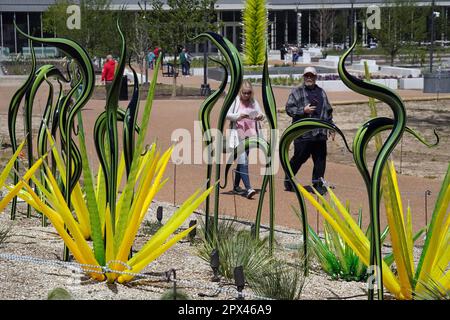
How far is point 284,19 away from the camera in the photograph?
215 feet

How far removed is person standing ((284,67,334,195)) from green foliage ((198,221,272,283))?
393 cm

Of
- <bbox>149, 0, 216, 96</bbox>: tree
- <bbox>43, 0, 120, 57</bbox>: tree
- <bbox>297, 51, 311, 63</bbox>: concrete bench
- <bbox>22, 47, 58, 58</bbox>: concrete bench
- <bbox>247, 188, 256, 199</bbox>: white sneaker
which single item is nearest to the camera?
<bbox>247, 188, 256, 199</bbox>: white sneaker

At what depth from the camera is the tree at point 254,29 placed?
36.2 m

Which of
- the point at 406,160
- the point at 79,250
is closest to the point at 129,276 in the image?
the point at 79,250

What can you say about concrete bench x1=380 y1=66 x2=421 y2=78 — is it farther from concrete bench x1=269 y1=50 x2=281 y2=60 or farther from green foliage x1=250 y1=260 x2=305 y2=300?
green foliage x1=250 y1=260 x2=305 y2=300

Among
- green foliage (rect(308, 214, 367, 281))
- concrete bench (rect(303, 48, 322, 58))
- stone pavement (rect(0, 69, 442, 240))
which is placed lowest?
stone pavement (rect(0, 69, 442, 240))

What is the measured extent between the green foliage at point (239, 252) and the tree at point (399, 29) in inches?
1444

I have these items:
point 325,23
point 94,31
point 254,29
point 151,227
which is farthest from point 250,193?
point 325,23

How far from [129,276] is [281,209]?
15.5ft

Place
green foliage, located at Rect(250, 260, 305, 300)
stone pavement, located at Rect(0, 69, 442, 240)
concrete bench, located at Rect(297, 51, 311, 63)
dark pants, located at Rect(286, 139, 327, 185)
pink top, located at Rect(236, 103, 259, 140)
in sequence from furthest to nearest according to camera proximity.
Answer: concrete bench, located at Rect(297, 51, 311, 63), dark pants, located at Rect(286, 139, 327, 185), pink top, located at Rect(236, 103, 259, 140), stone pavement, located at Rect(0, 69, 442, 240), green foliage, located at Rect(250, 260, 305, 300)

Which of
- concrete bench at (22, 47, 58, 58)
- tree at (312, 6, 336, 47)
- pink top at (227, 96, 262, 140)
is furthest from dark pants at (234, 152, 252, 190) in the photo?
tree at (312, 6, 336, 47)

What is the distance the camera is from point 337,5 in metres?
62.5

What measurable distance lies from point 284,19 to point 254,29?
30.0 metres

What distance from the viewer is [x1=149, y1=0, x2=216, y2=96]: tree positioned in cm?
2939
